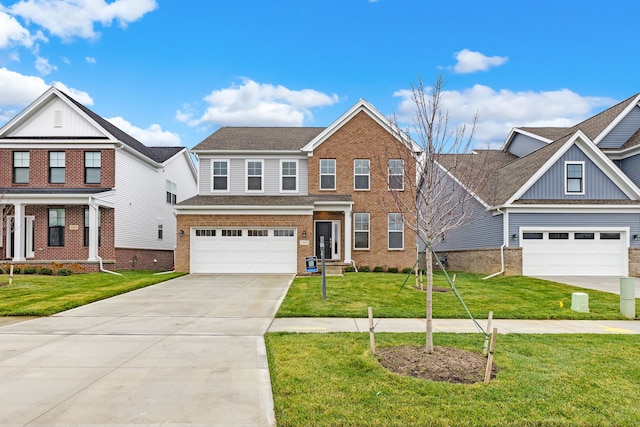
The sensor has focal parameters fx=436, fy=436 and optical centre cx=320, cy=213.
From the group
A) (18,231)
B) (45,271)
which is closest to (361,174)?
(45,271)

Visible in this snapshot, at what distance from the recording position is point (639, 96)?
25391 mm

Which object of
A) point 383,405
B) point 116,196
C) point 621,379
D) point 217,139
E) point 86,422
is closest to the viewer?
point 86,422

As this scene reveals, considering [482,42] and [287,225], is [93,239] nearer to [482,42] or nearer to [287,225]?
[287,225]

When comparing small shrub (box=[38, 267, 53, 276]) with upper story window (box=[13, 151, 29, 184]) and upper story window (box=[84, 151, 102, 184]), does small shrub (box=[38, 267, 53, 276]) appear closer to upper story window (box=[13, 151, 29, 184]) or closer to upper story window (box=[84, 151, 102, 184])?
upper story window (box=[84, 151, 102, 184])

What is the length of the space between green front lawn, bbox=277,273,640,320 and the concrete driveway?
1.74m

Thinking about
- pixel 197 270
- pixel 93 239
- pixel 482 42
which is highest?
pixel 482 42

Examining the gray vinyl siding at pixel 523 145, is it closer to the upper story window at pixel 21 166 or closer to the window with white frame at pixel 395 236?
the window with white frame at pixel 395 236

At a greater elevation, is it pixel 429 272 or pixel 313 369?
pixel 429 272

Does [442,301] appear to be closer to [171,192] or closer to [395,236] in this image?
[395,236]

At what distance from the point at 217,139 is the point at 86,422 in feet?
69.9

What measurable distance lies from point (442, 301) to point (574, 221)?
39.1 ft

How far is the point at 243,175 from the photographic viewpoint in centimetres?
2356

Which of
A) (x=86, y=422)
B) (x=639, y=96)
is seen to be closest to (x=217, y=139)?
(x=86, y=422)

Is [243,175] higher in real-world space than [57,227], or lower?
higher
